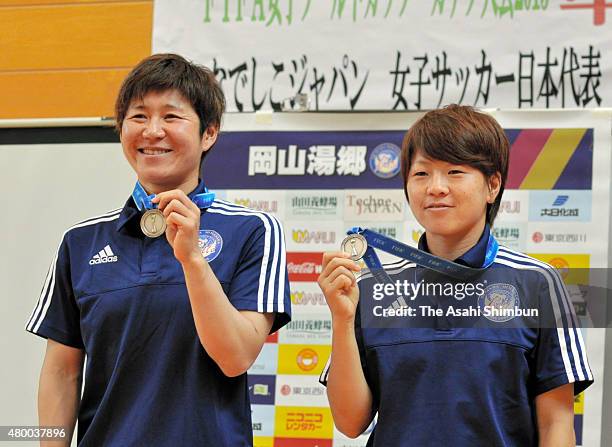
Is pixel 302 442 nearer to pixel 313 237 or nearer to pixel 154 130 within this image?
pixel 313 237

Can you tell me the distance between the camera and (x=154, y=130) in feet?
6.44

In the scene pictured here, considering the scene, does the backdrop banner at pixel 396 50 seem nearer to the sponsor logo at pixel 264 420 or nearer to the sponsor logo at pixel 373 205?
the sponsor logo at pixel 373 205

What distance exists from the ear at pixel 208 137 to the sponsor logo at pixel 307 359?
1396mm

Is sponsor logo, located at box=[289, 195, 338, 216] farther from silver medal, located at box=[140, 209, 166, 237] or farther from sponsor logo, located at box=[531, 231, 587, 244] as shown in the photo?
silver medal, located at box=[140, 209, 166, 237]

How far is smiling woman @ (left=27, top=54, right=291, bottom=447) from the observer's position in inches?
69.8

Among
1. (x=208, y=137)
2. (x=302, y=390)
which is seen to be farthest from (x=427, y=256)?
(x=302, y=390)

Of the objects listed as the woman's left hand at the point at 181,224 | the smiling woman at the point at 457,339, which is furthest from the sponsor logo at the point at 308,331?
the woman's left hand at the point at 181,224

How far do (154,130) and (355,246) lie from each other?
20.6 inches

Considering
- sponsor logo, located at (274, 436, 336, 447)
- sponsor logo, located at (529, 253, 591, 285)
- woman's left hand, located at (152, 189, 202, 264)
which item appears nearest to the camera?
woman's left hand, located at (152, 189, 202, 264)

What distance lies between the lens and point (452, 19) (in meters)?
3.36

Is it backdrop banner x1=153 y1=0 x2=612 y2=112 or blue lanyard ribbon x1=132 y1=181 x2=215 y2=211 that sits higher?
backdrop banner x1=153 y1=0 x2=612 y2=112

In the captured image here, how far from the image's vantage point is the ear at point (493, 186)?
1987 mm

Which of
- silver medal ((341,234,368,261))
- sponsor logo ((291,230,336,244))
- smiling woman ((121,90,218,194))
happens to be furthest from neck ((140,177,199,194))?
sponsor logo ((291,230,336,244))

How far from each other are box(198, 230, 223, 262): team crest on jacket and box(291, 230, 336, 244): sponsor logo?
1.41 meters
